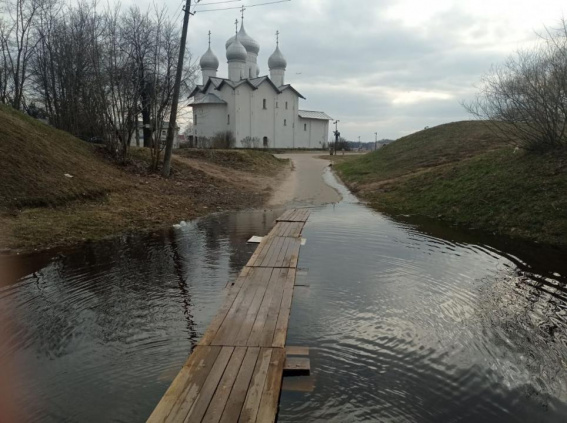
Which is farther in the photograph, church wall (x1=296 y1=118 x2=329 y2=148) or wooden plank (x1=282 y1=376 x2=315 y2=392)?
church wall (x1=296 y1=118 x2=329 y2=148)

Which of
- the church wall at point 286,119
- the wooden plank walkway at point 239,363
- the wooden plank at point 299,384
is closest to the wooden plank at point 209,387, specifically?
the wooden plank walkway at point 239,363

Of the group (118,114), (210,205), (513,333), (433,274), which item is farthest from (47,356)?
(118,114)

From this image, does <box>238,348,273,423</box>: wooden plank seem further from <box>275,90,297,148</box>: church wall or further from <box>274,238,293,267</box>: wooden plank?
<box>275,90,297,148</box>: church wall

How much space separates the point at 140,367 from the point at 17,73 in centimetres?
2982

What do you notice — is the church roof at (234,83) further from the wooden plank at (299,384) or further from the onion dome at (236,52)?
the wooden plank at (299,384)

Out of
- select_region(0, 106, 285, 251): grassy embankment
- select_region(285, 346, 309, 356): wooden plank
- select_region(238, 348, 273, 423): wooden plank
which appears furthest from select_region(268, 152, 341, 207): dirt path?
select_region(238, 348, 273, 423): wooden plank

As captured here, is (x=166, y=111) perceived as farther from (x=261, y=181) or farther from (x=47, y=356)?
(x=47, y=356)

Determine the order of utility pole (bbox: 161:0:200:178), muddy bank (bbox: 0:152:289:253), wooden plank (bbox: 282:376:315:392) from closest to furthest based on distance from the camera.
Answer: wooden plank (bbox: 282:376:315:392)
muddy bank (bbox: 0:152:289:253)
utility pole (bbox: 161:0:200:178)

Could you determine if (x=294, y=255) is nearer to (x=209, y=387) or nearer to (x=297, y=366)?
(x=297, y=366)

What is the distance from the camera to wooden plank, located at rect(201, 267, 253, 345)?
14.3 ft

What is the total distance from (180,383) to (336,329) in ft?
7.75

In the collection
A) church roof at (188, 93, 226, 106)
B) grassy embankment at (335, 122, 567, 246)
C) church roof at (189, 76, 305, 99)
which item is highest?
church roof at (189, 76, 305, 99)

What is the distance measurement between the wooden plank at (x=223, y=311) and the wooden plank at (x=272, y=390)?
785mm

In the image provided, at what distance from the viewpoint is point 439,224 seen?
12.6m
